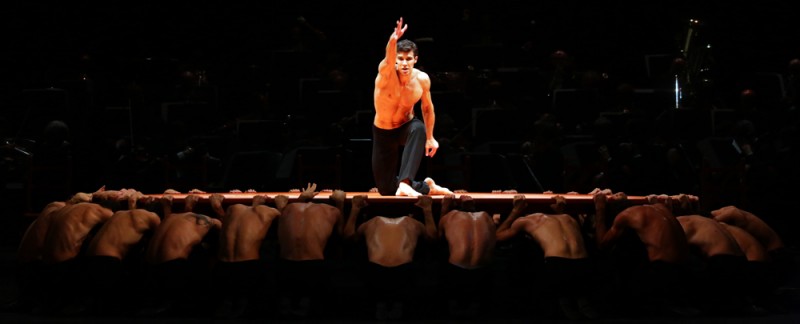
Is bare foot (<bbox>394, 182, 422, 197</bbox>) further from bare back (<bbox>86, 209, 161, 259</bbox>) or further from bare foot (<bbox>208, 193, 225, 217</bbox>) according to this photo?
bare back (<bbox>86, 209, 161, 259</bbox>)

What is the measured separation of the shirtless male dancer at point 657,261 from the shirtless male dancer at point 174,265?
7.86 ft

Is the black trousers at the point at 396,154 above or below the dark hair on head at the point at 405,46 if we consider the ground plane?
below

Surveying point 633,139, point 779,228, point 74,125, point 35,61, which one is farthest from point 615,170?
point 35,61

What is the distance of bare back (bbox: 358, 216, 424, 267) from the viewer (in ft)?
16.9

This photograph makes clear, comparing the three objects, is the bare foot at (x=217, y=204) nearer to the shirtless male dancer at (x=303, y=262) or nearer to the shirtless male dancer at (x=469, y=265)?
the shirtless male dancer at (x=303, y=262)

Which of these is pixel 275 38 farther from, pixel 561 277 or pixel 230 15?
pixel 561 277

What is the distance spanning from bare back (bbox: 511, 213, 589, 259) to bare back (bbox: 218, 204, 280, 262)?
1.51 m

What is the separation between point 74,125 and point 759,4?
690cm

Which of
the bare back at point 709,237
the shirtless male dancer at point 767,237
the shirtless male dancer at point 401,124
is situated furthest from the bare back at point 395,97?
the shirtless male dancer at point 767,237

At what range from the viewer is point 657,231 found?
5250 mm

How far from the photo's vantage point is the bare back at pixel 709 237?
5.29m

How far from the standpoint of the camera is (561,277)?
5.18 meters

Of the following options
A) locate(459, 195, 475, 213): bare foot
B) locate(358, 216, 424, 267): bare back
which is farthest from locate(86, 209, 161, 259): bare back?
locate(459, 195, 475, 213): bare foot

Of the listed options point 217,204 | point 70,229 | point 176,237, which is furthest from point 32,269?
point 217,204
